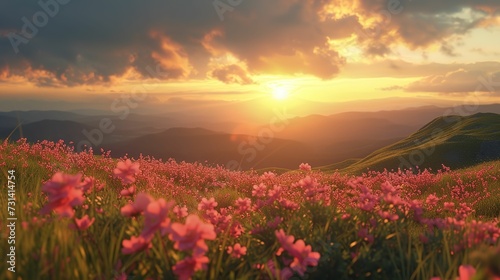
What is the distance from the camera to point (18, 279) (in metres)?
3.11

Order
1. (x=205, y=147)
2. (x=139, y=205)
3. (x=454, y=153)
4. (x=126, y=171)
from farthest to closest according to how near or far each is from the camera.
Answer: (x=205, y=147), (x=454, y=153), (x=126, y=171), (x=139, y=205)

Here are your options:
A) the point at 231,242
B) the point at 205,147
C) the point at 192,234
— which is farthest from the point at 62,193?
the point at 205,147

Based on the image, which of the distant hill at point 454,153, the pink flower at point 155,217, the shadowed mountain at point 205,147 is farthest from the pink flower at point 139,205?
the shadowed mountain at point 205,147

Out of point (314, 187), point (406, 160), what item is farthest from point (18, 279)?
point (406, 160)

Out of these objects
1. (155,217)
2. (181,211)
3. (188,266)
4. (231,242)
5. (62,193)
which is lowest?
(231,242)

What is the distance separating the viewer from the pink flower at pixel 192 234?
2633 millimetres

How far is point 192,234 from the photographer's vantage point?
2686 mm

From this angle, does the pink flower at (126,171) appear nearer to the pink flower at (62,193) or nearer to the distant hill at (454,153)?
the pink flower at (62,193)

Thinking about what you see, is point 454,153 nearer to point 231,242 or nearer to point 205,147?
point 231,242

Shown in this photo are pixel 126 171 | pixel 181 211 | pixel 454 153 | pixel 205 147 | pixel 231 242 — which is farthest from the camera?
pixel 205 147

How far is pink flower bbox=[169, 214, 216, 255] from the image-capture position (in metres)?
2.63

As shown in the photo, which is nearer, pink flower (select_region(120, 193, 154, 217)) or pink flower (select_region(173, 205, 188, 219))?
pink flower (select_region(120, 193, 154, 217))

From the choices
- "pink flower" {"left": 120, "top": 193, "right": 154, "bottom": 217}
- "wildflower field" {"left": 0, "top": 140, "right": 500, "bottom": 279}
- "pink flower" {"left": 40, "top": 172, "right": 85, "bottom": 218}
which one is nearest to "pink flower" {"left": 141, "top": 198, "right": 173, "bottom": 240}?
"wildflower field" {"left": 0, "top": 140, "right": 500, "bottom": 279}

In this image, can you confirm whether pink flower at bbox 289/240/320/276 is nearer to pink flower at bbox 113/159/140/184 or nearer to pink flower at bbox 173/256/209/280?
pink flower at bbox 173/256/209/280
